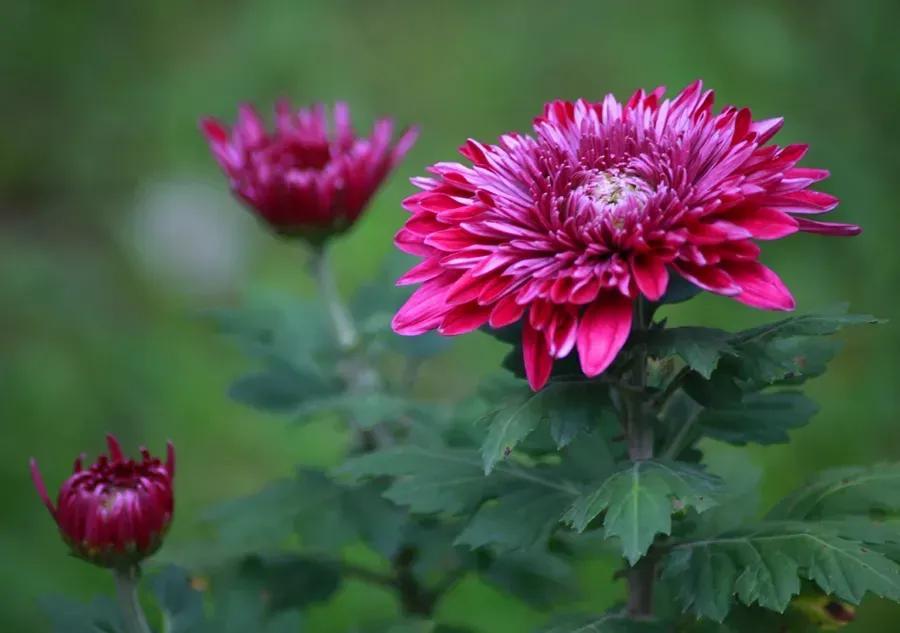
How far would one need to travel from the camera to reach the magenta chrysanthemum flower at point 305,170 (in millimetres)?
1360

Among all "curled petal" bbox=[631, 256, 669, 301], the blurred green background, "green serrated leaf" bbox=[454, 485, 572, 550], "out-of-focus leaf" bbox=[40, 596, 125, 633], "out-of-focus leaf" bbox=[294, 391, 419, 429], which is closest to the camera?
"curled petal" bbox=[631, 256, 669, 301]

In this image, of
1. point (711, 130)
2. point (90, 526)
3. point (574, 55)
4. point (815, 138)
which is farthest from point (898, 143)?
point (90, 526)

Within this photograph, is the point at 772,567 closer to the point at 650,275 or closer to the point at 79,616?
the point at 650,275

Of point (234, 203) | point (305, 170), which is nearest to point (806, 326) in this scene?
point (305, 170)

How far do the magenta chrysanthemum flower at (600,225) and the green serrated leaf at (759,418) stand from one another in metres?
0.22

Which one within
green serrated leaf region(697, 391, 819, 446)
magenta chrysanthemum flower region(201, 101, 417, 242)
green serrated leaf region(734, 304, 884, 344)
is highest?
magenta chrysanthemum flower region(201, 101, 417, 242)

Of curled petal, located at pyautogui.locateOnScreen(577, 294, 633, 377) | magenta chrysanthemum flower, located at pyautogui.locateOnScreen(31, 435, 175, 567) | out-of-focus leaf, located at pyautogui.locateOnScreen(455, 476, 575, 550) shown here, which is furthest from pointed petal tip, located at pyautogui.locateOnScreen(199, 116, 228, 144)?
curled petal, located at pyautogui.locateOnScreen(577, 294, 633, 377)

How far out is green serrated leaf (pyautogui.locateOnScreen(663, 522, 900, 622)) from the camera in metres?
0.91

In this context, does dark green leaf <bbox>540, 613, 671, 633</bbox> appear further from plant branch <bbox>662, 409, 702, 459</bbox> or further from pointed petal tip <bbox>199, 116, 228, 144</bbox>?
pointed petal tip <bbox>199, 116, 228, 144</bbox>

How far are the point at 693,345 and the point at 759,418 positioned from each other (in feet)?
0.77

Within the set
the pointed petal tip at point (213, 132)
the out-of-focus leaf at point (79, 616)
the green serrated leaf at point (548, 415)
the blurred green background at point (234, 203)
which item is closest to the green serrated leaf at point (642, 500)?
the green serrated leaf at point (548, 415)

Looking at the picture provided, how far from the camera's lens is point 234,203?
3.36 meters

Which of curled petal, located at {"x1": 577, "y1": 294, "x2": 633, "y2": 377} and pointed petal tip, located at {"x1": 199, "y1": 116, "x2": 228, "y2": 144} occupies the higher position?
pointed petal tip, located at {"x1": 199, "y1": 116, "x2": 228, "y2": 144}

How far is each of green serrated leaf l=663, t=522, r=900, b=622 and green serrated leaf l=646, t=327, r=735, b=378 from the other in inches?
7.1
